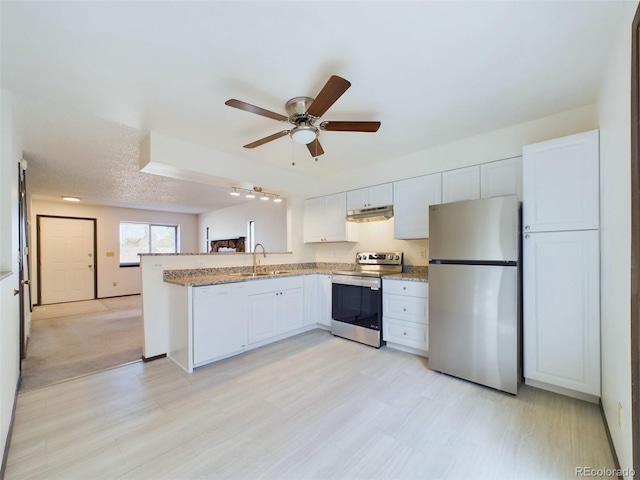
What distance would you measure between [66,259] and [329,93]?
7788 millimetres

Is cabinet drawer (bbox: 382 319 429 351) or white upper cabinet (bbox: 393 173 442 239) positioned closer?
cabinet drawer (bbox: 382 319 429 351)

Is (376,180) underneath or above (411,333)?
above

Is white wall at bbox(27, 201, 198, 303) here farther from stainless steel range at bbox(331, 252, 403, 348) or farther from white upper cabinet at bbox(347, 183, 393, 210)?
white upper cabinet at bbox(347, 183, 393, 210)

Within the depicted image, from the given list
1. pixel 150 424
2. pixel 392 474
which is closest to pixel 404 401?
pixel 392 474

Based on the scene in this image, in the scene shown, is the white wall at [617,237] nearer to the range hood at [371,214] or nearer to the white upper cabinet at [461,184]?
the white upper cabinet at [461,184]

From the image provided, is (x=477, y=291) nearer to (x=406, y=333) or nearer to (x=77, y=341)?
A: (x=406, y=333)

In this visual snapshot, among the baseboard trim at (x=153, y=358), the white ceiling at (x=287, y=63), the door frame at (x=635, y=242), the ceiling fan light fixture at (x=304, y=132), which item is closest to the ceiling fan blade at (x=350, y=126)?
the ceiling fan light fixture at (x=304, y=132)

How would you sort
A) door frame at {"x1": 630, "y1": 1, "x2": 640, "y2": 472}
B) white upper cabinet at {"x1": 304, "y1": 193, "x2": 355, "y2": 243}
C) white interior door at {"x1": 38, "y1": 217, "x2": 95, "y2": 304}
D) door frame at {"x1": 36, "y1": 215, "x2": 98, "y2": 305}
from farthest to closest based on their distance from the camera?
white interior door at {"x1": 38, "y1": 217, "x2": 95, "y2": 304} < door frame at {"x1": 36, "y1": 215, "x2": 98, "y2": 305} < white upper cabinet at {"x1": 304, "y1": 193, "x2": 355, "y2": 243} < door frame at {"x1": 630, "y1": 1, "x2": 640, "y2": 472}

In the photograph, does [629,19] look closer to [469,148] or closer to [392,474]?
[469,148]

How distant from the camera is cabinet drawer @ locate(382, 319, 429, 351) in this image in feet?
9.74

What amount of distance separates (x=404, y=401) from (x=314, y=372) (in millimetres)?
887

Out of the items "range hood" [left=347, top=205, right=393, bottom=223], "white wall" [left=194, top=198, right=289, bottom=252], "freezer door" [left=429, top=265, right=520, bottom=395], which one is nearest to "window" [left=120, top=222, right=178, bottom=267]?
"white wall" [left=194, top=198, right=289, bottom=252]

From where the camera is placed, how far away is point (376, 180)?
394 cm

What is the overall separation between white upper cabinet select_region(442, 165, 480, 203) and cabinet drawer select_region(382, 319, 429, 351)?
4.82ft
